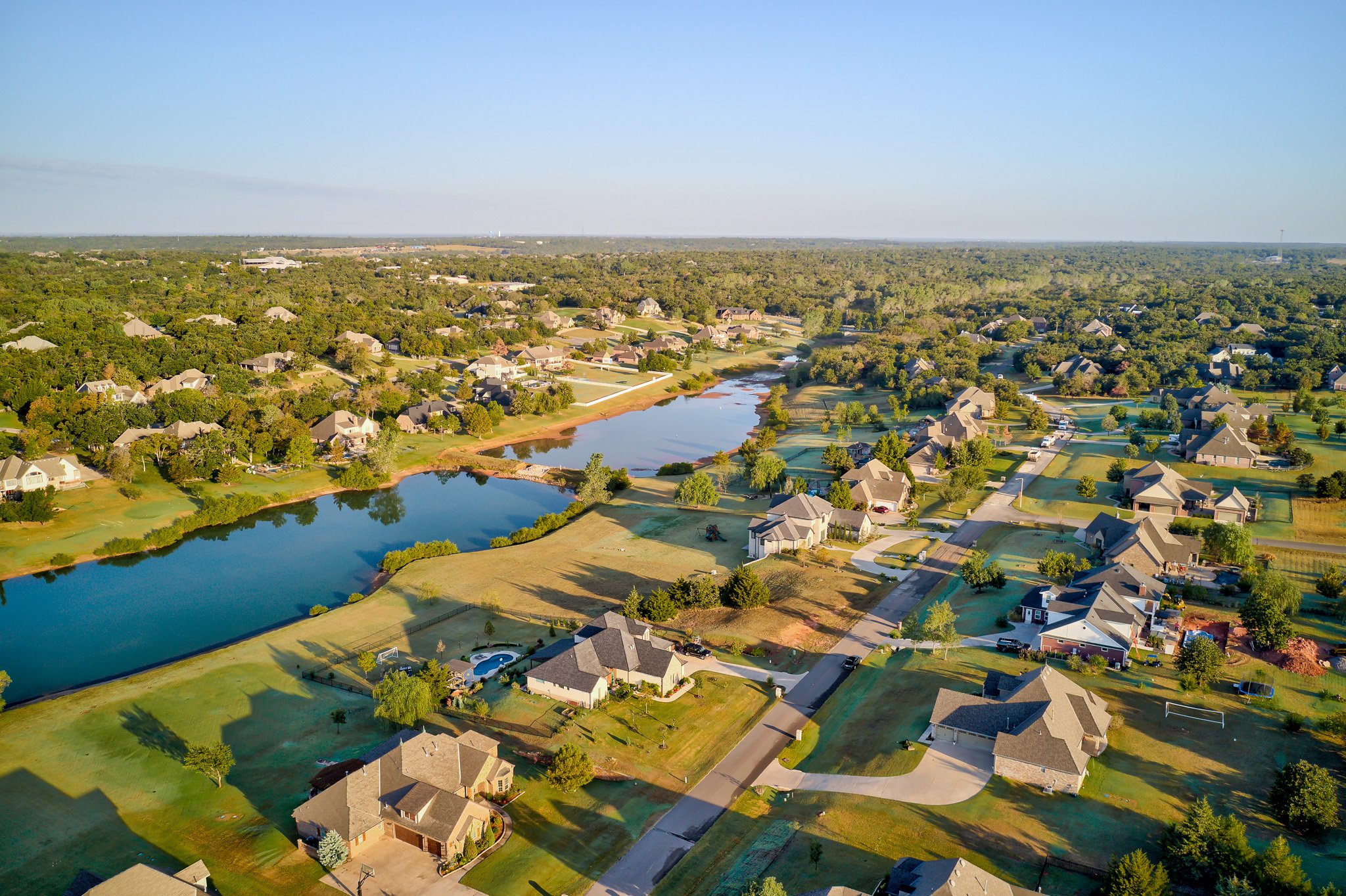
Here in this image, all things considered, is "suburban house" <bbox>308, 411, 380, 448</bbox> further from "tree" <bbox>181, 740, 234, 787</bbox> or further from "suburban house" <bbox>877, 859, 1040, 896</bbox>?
"suburban house" <bbox>877, 859, 1040, 896</bbox>

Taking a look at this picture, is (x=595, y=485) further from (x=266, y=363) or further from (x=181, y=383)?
(x=266, y=363)

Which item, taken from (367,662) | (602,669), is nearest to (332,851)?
(367,662)

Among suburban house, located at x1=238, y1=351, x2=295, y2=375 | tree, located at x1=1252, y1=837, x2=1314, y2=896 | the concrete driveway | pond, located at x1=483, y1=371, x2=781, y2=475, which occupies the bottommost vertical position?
the concrete driveway

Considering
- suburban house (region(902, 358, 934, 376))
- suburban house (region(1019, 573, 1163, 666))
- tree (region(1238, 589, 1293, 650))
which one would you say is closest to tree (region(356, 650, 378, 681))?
suburban house (region(1019, 573, 1163, 666))

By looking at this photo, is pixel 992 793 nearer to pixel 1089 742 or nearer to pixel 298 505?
pixel 1089 742

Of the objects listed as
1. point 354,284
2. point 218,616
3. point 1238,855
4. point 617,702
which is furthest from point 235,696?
point 354,284

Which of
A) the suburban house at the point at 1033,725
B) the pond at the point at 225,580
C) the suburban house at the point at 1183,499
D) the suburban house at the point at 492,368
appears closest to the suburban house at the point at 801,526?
the suburban house at the point at 1033,725

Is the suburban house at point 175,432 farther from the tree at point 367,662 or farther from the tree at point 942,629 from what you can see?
the tree at point 942,629
